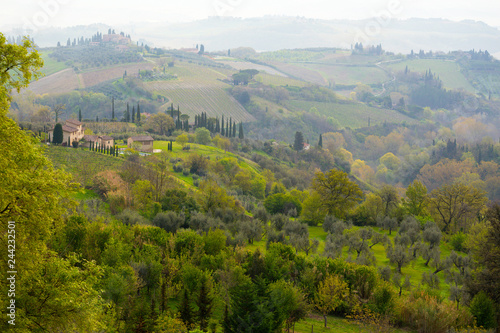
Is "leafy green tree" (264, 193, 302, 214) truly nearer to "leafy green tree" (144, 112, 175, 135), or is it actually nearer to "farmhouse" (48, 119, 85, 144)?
"farmhouse" (48, 119, 85, 144)

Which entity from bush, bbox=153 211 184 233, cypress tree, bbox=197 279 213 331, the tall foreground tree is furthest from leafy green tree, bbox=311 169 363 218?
the tall foreground tree

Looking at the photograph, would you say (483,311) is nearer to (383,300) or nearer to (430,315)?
(430,315)

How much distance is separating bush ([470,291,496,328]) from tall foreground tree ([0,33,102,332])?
982 inches

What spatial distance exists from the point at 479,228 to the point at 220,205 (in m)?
30.0

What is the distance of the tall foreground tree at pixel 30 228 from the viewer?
13805mm

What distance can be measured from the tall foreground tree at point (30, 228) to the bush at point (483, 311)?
982 inches

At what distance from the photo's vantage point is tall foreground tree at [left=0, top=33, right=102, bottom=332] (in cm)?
1380

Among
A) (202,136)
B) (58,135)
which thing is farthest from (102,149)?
(202,136)

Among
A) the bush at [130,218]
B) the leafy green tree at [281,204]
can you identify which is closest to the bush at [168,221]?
the bush at [130,218]

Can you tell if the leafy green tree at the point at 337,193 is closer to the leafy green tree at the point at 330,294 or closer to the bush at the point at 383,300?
the leafy green tree at the point at 330,294

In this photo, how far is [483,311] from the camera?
99.0 ft

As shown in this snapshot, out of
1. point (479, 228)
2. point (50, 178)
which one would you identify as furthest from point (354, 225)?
point (50, 178)

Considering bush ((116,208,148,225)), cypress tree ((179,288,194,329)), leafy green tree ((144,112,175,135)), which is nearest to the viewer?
cypress tree ((179,288,194,329))

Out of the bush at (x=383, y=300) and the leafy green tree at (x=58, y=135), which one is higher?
the leafy green tree at (x=58, y=135)
